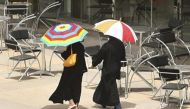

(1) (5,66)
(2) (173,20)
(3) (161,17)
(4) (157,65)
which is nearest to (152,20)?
(3) (161,17)

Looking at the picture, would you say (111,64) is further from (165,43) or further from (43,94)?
(165,43)

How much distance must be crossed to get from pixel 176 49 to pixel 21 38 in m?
4.01

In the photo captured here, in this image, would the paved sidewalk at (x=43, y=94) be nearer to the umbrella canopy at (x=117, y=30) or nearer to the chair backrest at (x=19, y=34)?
the chair backrest at (x=19, y=34)

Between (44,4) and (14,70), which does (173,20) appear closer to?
(14,70)

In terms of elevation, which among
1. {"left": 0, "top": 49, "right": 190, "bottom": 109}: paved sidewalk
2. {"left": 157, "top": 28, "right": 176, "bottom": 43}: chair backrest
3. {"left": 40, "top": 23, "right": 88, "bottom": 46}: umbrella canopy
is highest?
{"left": 40, "top": 23, "right": 88, "bottom": 46}: umbrella canopy

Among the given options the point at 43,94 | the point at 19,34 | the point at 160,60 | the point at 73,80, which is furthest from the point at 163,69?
the point at 19,34

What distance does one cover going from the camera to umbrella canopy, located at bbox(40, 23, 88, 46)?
843cm

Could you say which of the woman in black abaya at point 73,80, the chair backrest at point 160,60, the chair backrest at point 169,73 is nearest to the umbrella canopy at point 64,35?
the woman in black abaya at point 73,80

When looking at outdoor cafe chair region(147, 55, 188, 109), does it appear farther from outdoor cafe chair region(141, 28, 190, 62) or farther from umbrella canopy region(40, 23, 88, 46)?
umbrella canopy region(40, 23, 88, 46)

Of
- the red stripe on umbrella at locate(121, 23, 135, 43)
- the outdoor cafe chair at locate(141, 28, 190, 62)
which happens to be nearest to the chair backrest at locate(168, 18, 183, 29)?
the outdoor cafe chair at locate(141, 28, 190, 62)

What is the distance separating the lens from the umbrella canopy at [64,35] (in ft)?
27.7

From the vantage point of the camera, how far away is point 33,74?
486 inches

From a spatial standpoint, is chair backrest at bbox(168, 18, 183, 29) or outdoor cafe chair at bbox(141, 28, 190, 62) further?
chair backrest at bbox(168, 18, 183, 29)

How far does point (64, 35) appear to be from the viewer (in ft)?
28.1
